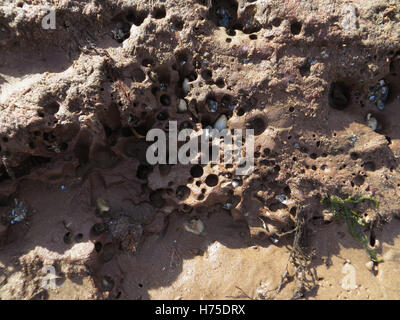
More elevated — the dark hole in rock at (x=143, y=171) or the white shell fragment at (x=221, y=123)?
the white shell fragment at (x=221, y=123)

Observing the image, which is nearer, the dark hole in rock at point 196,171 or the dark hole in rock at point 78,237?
the dark hole in rock at point 78,237

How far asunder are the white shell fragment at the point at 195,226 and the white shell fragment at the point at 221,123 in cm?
114

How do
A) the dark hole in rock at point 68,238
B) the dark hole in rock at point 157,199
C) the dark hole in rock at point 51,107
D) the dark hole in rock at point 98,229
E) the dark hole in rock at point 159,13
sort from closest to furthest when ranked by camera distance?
Result: the dark hole in rock at point 51,107 → the dark hole in rock at point 68,238 → the dark hole in rock at point 98,229 → the dark hole in rock at point 159,13 → the dark hole in rock at point 157,199

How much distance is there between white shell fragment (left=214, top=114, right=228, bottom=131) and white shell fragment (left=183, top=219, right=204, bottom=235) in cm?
114

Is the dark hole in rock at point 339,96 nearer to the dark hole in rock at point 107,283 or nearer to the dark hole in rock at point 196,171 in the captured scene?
the dark hole in rock at point 196,171

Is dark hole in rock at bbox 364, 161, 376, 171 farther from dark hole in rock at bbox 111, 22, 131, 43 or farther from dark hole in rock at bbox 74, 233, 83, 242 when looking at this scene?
dark hole in rock at bbox 74, 233, 83, 242

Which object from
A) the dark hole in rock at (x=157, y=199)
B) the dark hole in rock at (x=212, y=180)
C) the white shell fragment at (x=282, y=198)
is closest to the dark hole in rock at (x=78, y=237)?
the dark hole in rock at (x=157, y=199)

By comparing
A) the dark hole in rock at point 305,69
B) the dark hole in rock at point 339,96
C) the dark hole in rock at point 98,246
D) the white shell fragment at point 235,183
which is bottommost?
the dark hole in rock at point 98,246

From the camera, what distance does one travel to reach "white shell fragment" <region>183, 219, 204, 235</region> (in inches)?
132

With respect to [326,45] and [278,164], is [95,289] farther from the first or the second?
[326,45]

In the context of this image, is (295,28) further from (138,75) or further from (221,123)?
(138,75)

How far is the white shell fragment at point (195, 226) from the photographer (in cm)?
335

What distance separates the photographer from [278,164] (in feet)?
10.5

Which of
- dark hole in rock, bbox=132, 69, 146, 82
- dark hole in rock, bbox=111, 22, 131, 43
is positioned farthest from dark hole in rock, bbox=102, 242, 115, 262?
dark hole in rock, bbox=111, 22, 131, 43
